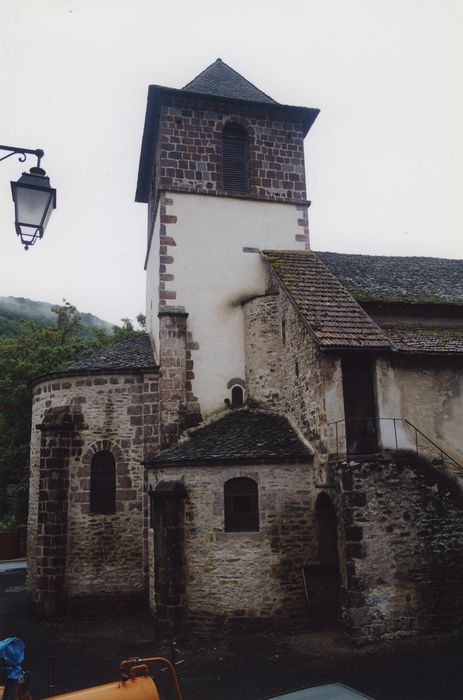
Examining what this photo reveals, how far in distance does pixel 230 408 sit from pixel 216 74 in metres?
10.7

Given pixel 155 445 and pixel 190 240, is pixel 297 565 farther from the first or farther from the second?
pixel 190 240

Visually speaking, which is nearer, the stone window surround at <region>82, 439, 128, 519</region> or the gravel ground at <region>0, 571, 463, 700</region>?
the gravel ground at <region>0, 571, 463, 700</region>

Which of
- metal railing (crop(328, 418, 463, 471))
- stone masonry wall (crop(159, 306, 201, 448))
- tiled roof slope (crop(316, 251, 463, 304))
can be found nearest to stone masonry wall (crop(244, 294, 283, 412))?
stone masonry wall (crop(159, 306, 201, 448))

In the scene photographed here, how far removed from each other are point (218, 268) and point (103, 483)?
6210mm

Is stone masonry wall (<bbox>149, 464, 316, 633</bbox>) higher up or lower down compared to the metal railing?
lower down

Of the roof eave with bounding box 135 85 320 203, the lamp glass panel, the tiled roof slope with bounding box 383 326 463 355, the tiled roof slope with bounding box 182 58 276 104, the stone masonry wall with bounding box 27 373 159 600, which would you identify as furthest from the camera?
the tiled roof slope with bounding box 182 58 276 104

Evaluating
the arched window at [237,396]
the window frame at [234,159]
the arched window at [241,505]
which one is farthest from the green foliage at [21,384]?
the arched window at [241,505]

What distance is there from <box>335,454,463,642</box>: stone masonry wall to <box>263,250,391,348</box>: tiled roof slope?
2438 mm

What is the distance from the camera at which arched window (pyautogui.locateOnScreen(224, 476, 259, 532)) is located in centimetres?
1117

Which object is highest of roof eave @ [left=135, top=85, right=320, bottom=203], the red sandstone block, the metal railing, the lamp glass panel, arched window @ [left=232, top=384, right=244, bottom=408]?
roof eave @ [left=135, top=85, right=320, bottom=203]

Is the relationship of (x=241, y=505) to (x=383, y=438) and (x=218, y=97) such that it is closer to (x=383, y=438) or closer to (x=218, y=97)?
(x=383, y=438)

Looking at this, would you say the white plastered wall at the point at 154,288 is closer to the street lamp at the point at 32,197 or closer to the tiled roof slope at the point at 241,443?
the tiled roof slope at the point at 241,443

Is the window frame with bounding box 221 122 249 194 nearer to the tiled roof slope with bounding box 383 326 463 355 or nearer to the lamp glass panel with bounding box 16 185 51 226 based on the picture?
the tiled roof slope with bounding box 383 326 463 355

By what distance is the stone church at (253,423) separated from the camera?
10133 mm
